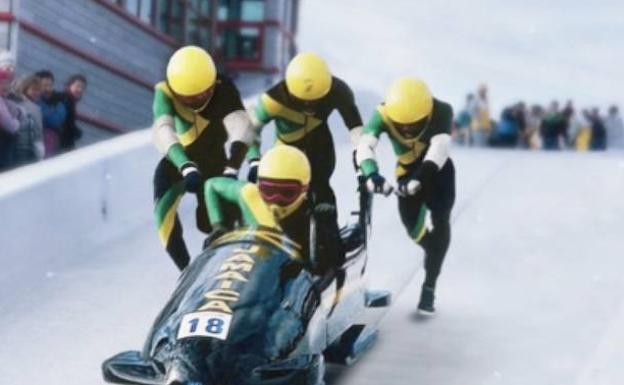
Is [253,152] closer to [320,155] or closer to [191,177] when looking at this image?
[320,155]

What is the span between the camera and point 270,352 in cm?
361

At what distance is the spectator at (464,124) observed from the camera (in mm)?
14422

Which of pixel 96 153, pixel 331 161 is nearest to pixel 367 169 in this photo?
pixel 331 161

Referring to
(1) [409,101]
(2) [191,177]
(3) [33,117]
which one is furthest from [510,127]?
(2) [191,177]

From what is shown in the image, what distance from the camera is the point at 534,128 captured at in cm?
1513

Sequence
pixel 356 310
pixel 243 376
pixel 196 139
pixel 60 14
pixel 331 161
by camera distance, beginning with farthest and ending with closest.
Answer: pixel 60 14, pixel 331 161, pixel 196 139, pixel 356 310, pixel 243 376

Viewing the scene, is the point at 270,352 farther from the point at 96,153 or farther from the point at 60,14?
the point at 60,14

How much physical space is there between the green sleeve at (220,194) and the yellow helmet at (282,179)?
0.16m

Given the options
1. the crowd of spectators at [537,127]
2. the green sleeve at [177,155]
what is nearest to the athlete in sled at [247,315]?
the green sleeve at [177,155]

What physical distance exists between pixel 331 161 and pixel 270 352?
1.92m

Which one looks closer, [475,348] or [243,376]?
[243,376]

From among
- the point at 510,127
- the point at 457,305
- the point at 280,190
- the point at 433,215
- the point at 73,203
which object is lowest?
the point at 457,305

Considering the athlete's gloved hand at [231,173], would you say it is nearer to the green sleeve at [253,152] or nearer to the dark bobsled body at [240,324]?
the green sleeve at [253,152]

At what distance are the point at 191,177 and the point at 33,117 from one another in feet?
8.54
